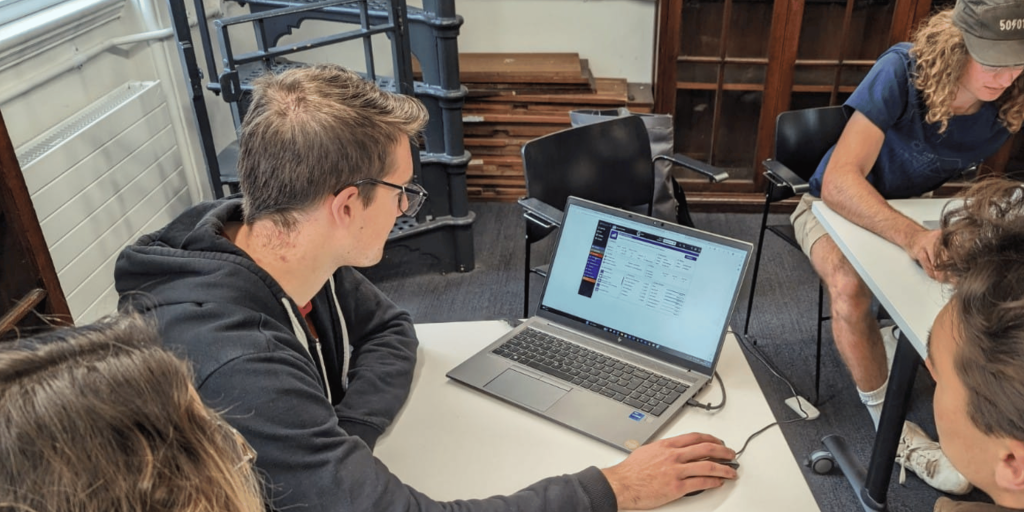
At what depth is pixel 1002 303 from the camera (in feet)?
2.60

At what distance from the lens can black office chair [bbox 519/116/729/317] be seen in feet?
7.48

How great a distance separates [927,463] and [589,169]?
4.16 ft

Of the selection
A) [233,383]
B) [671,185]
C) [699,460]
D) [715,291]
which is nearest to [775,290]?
[671,185]

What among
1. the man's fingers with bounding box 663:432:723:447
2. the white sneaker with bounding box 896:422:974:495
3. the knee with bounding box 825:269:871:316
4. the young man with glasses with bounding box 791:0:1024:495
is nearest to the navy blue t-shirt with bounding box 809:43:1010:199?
the young man with glasses with bounding box 791:0:1024:495

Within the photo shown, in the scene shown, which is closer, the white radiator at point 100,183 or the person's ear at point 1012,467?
the person's ear at point 1012,467

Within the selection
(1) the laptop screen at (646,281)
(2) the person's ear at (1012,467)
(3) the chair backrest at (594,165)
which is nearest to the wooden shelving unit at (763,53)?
(3) the chair backrest at (594,165)

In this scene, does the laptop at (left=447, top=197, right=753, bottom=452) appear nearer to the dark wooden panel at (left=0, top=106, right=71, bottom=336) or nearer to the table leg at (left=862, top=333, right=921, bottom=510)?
the table leg at (left=862, top=333, right=921, bottom=510)

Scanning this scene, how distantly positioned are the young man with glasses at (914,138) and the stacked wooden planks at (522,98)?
138 centimetres

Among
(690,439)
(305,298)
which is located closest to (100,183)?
(305,298)

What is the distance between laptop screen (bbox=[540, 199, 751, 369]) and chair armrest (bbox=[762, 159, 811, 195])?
1094 mm

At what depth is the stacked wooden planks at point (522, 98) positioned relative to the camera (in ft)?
11.2

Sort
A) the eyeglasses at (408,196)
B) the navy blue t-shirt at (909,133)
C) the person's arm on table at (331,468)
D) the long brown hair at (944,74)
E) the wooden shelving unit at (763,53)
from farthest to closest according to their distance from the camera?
Answer: the wooden shelving unit at (763,53) < the navy blue t-shirt at (909,133) < the long brown hair at (944,74) < the eyeglasses at (408,196) < the person's arm on table at (331,468)

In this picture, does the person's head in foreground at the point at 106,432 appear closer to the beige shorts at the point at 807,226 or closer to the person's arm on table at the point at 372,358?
the person's arm on table at the point at 372,358

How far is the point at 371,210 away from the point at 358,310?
1.03ft
